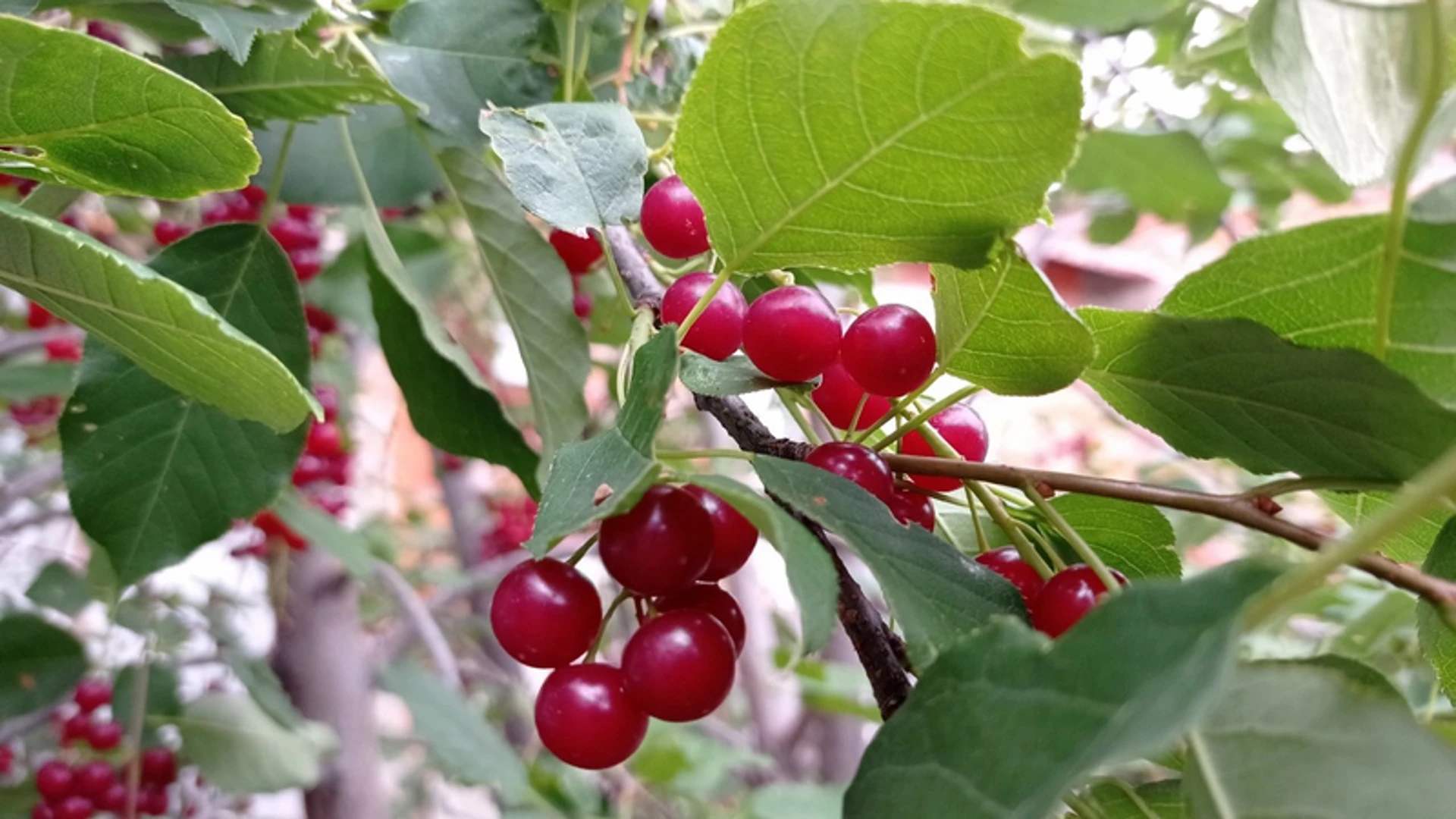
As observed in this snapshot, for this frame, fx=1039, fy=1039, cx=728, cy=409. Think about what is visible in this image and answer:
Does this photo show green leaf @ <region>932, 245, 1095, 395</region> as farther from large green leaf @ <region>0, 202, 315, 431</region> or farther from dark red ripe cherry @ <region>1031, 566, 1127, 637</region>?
large green leaf @ <region>0, 202, 315, 431</region>

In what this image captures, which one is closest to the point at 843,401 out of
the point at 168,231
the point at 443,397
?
the point at 443,397

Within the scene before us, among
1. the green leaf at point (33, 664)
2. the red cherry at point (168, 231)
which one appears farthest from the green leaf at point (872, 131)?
the green leaf at point (33, 664)

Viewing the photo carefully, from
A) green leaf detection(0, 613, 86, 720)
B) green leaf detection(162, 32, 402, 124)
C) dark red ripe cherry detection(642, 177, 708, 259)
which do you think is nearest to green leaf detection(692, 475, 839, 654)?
dark red ripe cherry detection(642, 177, 708, 259)

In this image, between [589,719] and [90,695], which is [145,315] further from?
[90,695]

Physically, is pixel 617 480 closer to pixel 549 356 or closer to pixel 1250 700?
pixel 1250 700

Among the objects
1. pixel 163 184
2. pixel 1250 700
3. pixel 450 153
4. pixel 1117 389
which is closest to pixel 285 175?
pixel 450 153

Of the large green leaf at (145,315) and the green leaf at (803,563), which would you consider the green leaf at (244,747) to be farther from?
the green leaf at (803,563)
